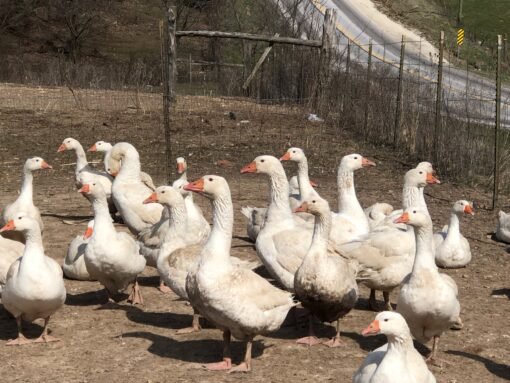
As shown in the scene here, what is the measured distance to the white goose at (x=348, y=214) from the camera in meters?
9.45

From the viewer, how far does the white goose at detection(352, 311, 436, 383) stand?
225 inches

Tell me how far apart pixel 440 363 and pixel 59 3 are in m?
31.2

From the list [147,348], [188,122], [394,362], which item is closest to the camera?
[394,362]

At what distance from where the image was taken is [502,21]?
44.0 metres

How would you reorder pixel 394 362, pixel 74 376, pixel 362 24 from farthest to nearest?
pixel 362 24, pixel 74 376, pixel 394 362

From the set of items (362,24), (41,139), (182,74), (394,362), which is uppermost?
(362,24)

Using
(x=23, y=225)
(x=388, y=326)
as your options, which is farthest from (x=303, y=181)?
(x=388, y=326)

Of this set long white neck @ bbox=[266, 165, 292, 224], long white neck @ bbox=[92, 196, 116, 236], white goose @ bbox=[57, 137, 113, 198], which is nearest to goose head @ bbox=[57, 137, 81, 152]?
white goose @ bbox=[57, 137, 113, 198]

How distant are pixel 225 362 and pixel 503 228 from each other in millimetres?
5546

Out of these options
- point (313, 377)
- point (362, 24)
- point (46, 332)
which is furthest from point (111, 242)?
point (362, 24)

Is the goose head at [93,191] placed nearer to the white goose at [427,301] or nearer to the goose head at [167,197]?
the goose head at [167,197]

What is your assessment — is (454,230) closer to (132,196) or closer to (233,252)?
(233,252)

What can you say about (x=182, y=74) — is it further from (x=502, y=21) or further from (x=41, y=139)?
(x=502, y=21)

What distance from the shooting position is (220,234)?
7.15 m
